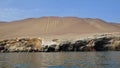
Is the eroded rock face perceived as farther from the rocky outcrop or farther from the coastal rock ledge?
the rocky outcrop

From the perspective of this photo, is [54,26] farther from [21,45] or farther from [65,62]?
[65,62]

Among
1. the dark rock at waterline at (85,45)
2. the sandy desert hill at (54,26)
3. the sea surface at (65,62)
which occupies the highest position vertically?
the sandy desert hill at (54,26)

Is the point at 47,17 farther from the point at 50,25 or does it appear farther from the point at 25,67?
the point at 25,67

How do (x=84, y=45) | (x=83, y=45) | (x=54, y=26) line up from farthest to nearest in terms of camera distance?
(x=54, y=26) < (x=83, y=45) < (x=84, y=45)

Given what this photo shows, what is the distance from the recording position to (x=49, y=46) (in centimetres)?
9012

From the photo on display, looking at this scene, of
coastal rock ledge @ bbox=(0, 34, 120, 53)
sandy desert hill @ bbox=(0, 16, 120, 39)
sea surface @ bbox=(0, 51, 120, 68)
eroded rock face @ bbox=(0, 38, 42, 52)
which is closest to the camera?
sea surface @ bbox=(0, 51, 120, 68)

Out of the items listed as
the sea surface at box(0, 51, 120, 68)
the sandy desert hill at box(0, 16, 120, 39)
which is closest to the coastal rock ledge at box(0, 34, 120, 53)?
the sea surface at box(0, 51, 120, 68)

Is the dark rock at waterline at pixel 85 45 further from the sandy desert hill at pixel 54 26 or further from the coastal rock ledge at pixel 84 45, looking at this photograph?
the sandy desert hill at pixel 54 26

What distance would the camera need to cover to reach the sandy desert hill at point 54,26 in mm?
134538

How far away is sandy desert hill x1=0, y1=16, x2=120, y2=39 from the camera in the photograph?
441ft

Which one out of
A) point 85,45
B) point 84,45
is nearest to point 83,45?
point 84,45

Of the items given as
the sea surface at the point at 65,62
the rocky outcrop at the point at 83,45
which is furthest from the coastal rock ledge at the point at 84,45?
the sea surface at the point at 65,62

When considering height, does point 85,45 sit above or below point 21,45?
below

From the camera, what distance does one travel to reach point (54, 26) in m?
144
